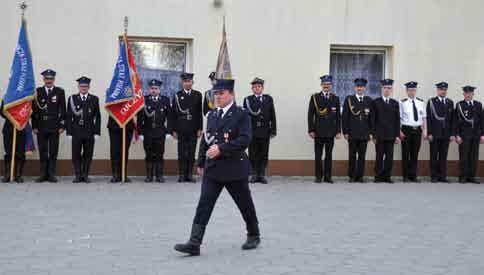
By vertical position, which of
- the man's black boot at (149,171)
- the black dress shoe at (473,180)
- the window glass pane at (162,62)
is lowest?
the black dress shoe at (473,180)

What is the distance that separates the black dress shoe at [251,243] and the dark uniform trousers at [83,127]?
23.7 feet

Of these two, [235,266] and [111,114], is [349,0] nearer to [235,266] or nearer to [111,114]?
[111,114]

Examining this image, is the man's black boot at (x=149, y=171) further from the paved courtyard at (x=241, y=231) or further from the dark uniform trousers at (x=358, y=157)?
the dark uniform trousers at (x=358, y=157)

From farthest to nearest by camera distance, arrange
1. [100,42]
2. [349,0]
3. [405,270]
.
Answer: [349,0]
[100,42]
[405,270]

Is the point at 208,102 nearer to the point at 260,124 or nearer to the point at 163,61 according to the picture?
the point at 260,124

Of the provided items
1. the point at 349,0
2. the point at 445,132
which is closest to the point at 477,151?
the point at 445,132

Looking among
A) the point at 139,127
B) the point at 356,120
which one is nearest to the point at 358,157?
the point at 356,120

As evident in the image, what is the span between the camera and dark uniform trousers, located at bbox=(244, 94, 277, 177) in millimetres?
16531

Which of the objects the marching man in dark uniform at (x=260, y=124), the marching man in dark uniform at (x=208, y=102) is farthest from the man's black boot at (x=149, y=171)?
the marching man in dark uniform at (x=260, y=124)

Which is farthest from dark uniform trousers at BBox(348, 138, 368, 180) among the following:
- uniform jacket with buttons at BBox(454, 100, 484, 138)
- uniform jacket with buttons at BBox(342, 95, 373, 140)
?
uniform jacket with buttons at BBox(454, 100, 484, 138)

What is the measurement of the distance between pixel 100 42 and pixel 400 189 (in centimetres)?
643

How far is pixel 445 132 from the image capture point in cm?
1752

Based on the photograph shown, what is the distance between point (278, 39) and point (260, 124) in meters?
2.07

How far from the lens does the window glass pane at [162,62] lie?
17438 mm
